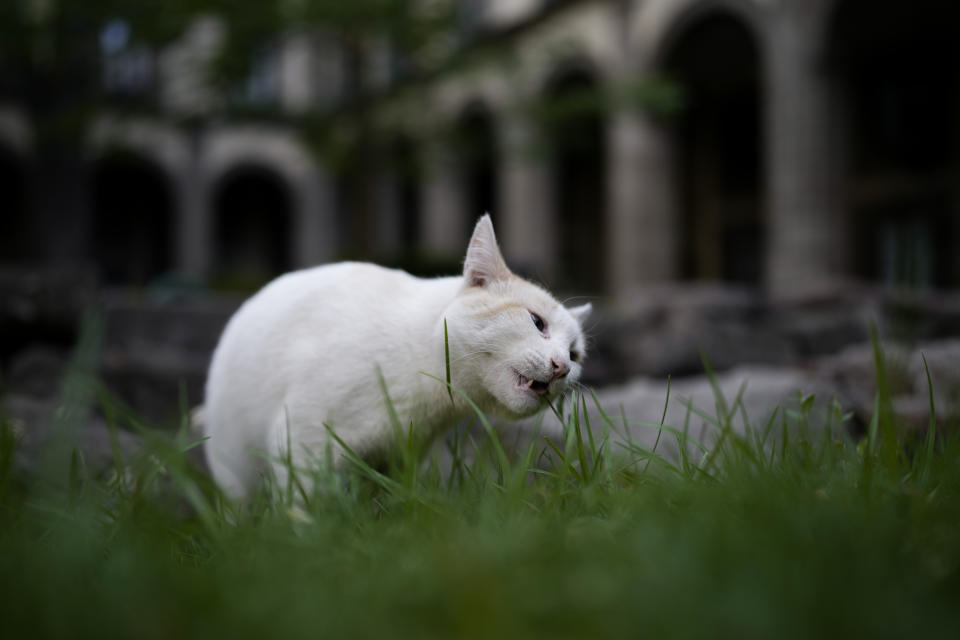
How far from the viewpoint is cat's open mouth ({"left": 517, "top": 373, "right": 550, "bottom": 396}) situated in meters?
1.69

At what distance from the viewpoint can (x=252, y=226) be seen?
91.1 feet

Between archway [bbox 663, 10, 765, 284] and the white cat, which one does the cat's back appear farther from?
archway [bbox 663, 10, 765, 284]

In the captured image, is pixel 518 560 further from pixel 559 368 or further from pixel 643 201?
pixel 643 201

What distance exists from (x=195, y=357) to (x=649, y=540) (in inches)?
218

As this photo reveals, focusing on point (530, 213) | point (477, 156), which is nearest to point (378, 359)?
point (477, 156)

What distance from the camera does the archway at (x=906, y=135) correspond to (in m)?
12.5

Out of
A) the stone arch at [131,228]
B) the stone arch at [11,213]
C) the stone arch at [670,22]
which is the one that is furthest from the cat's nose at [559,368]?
the stone arch at [131,228]

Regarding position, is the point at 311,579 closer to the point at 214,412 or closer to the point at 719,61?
the point at 214,412

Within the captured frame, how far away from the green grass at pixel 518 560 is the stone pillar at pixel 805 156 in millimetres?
10421

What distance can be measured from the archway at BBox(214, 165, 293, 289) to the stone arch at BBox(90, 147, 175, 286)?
1.98 meters

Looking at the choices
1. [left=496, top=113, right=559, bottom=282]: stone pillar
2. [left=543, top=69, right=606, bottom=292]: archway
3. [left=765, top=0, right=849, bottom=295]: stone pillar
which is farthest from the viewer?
[left=543, top=69, right=606, bottom=292]: archway

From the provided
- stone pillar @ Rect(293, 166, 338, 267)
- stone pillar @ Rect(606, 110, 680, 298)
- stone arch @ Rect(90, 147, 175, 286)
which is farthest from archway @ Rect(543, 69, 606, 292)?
stone arch @ Rect(90, 147, 175, 286)

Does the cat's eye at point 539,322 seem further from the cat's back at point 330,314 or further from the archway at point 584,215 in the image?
the archway at point 584,215

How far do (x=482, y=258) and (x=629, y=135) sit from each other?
12.7 meters
